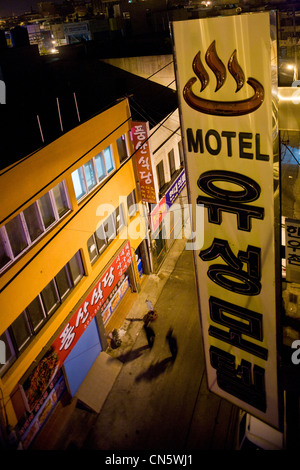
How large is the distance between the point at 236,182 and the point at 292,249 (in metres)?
4.50

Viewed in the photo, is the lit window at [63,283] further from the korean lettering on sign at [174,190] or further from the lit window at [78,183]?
the korean lettering on sign at [174,190]

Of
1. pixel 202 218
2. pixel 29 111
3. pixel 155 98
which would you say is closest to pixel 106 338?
pixel 29 111

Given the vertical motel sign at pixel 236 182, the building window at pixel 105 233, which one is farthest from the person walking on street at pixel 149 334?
the vertical motel sign at pixel 236 182

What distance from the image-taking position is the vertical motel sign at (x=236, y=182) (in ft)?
15.3

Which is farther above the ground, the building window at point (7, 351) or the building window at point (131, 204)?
the building window at point (131, 204)

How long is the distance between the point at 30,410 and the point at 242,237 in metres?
10.7

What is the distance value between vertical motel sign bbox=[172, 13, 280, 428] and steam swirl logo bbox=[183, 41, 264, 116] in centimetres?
1

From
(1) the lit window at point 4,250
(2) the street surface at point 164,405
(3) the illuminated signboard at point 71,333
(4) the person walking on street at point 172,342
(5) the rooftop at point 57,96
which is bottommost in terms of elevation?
(2) the street surface at point 164,405

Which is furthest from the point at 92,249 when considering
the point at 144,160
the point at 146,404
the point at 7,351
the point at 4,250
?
the point at 146,404

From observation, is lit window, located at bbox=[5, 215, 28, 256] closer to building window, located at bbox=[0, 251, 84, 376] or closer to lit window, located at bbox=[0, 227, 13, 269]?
lit window, located at bbox=[0, 227, 13, 269]

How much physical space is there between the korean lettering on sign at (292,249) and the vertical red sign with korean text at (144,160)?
28.0ft

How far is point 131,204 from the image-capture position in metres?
17.8

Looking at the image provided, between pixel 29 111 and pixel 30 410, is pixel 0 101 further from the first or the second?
pixel 30 410

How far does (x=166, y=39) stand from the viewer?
82.8ft
